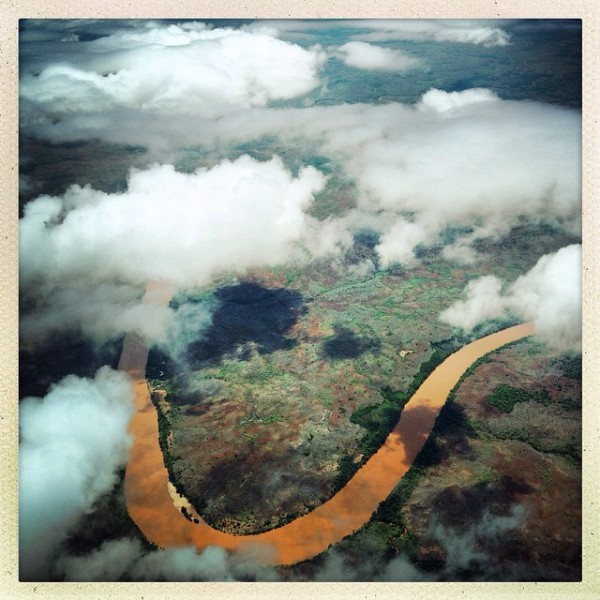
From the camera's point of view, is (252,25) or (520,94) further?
(520,94)

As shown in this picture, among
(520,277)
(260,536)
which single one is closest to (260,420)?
(260,536)

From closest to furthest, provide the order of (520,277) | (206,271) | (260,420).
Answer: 1. (260,420)
2. (520,277)
3. (206,271)

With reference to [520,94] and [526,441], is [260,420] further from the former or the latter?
[520,94]

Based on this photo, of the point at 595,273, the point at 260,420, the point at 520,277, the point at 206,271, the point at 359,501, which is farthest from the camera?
the point at 206,271

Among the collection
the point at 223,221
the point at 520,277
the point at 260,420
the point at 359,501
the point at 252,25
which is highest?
the point at 252,25

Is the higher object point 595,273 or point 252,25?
point 252,25

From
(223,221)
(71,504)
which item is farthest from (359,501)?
(223,221)
